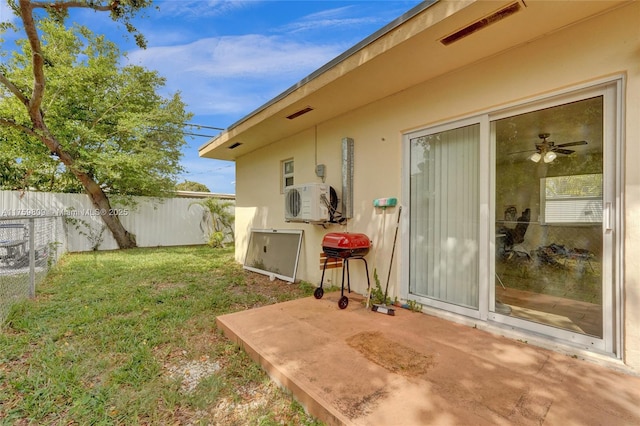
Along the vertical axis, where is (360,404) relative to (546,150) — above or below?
below

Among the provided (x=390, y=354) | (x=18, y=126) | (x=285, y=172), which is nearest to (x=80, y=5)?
(x=18, y=126)

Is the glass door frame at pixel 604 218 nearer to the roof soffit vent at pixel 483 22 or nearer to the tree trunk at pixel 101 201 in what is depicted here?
the roof soffit vent at pixel 483 22

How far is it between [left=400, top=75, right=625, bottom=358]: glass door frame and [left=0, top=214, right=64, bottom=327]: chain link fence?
487 cm

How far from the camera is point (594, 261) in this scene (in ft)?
7.34

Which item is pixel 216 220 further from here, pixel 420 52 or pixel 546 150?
pixel 546 150

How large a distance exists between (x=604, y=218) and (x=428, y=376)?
177 cm

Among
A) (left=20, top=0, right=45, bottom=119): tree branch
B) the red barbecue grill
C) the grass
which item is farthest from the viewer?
(left=20, top=0, right=45, bottom=119): tree branch

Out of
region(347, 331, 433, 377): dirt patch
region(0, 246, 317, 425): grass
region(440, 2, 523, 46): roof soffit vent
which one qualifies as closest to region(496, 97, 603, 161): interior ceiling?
region(440, 2, 523, 46): roof soffit vent

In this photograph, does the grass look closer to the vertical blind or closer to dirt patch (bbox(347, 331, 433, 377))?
dirt patch (bbox(347, 331, 433, 377))

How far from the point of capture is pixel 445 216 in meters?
3.11

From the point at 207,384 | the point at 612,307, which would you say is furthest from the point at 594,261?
the point at 207,384

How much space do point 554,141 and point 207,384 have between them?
349 centimetres

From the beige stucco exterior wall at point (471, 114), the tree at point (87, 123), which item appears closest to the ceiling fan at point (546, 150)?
the beige stucco exterior wall at point (471, 114)

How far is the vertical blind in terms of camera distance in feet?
9.45
